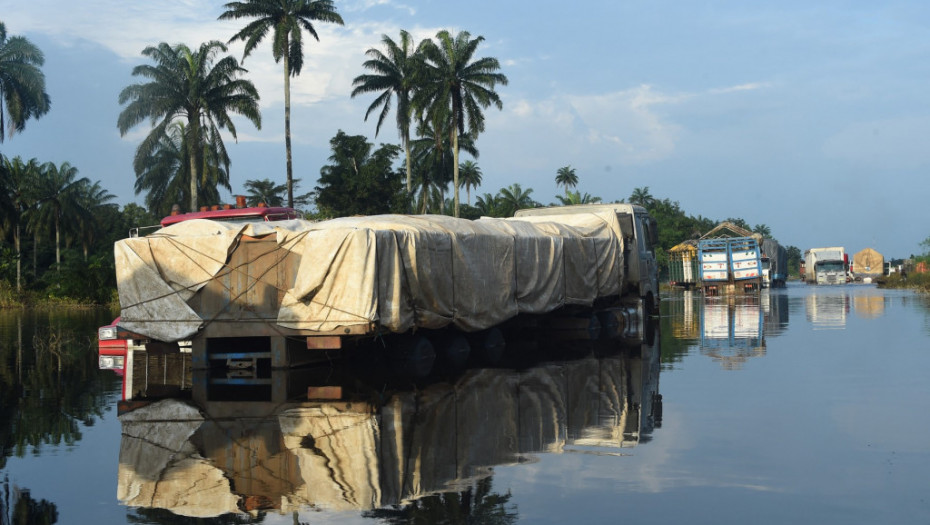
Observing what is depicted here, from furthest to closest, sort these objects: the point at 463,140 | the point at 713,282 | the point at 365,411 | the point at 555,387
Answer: the point at 463,140 → the point at 713,282 → the point at 555,387 → the point at 365,411

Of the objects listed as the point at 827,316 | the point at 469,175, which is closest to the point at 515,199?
the point at 469,175

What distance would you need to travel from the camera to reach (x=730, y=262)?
45531 millimetres

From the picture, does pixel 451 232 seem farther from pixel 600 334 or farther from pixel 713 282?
pixel 713 282

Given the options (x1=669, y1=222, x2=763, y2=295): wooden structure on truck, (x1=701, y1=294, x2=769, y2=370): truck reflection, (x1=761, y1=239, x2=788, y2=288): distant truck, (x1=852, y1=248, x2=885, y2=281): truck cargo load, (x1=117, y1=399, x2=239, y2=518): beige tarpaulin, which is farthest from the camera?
(x1=852, y1=248, x2=885, y2=281): truck cargo load

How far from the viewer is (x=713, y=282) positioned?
45969 mm

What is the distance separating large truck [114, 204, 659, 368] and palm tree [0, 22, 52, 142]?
39753 mm

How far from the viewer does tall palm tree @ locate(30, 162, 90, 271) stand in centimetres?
7281

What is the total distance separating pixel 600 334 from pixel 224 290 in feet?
33.7

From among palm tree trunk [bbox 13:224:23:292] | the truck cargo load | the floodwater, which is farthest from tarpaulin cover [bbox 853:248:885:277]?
the floodwater

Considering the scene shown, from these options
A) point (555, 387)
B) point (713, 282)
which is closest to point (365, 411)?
point (555, 387)

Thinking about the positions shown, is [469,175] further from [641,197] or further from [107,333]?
[107,333]

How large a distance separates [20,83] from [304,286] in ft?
143

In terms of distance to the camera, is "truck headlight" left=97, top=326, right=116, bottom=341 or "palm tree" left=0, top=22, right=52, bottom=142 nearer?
"truck headlight" left=97, top=326, right=116, bottom=341

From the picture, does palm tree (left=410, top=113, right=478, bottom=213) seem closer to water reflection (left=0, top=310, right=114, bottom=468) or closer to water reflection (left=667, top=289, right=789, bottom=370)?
water reflection (left=667, top=289, right=789, bottom=370)
